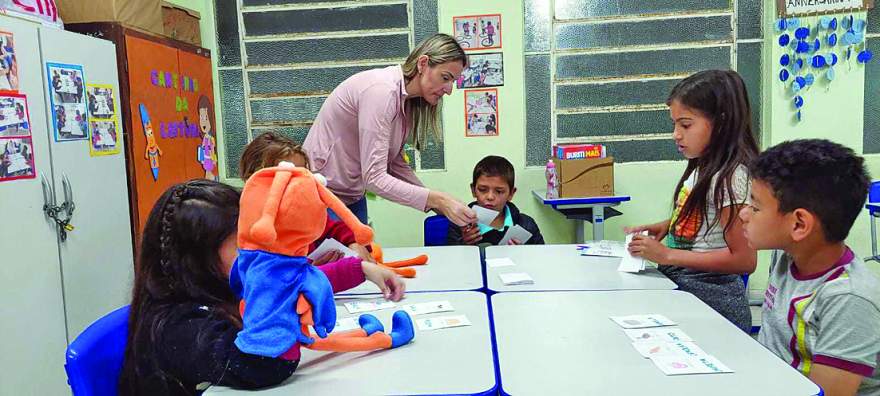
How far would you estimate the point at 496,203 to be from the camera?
2.87 metres

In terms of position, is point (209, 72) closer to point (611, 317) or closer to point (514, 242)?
point (514, 242)

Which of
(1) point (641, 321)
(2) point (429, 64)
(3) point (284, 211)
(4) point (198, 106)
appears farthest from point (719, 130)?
(4) point (198, 106)

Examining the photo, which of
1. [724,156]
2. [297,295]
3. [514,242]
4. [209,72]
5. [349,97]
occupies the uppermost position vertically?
[209,72]

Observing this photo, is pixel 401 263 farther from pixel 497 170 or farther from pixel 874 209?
pixel 874 209

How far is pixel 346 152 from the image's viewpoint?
2.25 m

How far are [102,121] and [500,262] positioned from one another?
1.89 meters

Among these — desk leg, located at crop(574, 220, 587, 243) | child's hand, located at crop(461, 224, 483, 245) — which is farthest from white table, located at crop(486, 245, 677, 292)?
desk leg, located at crop(574, 220, 587, 243)

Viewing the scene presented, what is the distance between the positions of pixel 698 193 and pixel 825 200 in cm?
46

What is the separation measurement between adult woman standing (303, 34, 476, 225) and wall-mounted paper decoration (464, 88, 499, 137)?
4.73 ft

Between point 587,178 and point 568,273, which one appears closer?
point 568,273

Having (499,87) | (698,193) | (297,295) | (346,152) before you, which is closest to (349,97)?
(346,152)

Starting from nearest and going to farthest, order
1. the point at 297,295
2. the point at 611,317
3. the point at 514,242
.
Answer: the point at 297,295
the point at 611,317
the point at 514,242

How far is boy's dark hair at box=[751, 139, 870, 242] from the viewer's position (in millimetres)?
1226

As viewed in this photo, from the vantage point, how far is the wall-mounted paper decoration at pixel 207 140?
3633 millimetres
